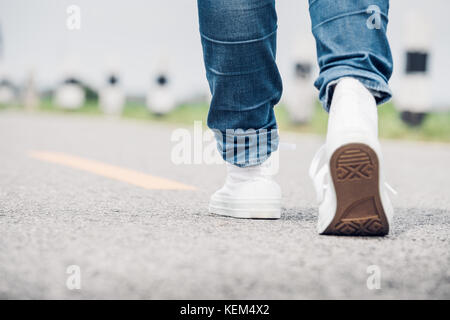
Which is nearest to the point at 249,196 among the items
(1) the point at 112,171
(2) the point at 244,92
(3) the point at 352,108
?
(2) the point at 244,92

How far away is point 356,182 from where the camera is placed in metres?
1.42

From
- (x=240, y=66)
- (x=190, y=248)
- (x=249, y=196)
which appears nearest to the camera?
(x=190, y=248)

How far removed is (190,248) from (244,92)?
569 millimetres

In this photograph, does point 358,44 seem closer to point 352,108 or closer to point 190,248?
point 352,108

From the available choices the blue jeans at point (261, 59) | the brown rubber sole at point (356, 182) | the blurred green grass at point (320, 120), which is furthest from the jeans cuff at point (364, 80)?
the blurred green grass at point (320, 120)

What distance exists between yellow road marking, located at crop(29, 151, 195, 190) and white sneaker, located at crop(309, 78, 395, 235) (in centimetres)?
115

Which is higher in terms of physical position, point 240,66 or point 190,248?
point 240,66

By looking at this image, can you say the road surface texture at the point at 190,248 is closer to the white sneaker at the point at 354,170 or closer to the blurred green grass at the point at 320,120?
the white sneaker at the point at 354,170

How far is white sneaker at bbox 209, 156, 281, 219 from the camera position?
6.01ft

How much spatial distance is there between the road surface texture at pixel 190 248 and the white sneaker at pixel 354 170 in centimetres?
4

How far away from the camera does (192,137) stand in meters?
6.05

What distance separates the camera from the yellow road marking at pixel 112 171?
2629mm

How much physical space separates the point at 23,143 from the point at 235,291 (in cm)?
374
